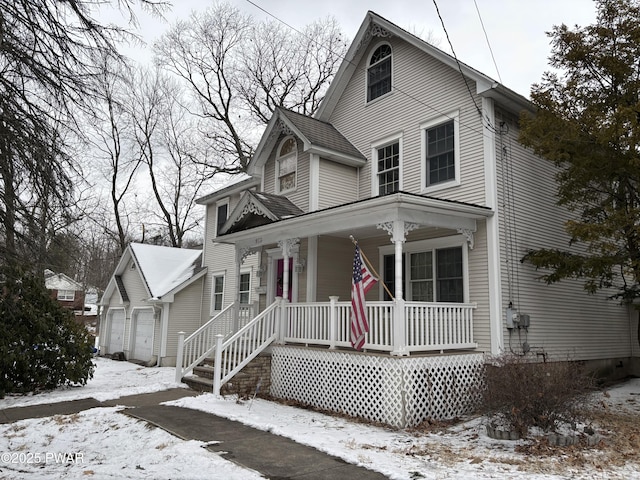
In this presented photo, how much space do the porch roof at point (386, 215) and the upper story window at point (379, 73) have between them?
4.18 metres

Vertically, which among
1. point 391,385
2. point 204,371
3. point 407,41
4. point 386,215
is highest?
point 407,41

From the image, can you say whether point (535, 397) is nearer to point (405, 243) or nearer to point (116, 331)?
point (405, 243)

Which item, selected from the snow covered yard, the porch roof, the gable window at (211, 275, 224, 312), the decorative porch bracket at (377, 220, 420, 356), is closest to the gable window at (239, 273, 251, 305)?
the gable window at (211, 275, 224, 312)

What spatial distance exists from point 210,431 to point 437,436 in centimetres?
352

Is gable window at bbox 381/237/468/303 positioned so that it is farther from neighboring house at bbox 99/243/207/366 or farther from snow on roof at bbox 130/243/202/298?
snow on roof at bbox 130/243/202/298

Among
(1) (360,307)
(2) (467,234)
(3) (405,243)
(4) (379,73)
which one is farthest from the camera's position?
(4) (379,73)

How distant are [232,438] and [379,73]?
10170 millimetres

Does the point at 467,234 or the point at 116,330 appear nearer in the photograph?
the point at 467,234

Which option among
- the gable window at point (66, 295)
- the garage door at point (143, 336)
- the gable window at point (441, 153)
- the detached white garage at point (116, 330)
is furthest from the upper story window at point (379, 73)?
the gable window at point (66, 295)

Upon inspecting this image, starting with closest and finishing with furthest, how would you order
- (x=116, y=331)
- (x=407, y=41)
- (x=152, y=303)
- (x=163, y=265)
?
(x=407, y=41)
(x=152, y=303)
(x=163, y=265)
(x=116, y=331)

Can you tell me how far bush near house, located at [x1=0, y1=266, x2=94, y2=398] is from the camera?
1152cm

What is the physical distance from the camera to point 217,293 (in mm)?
19859

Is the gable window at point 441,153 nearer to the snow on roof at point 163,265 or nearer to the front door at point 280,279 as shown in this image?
the front door at point 280,279

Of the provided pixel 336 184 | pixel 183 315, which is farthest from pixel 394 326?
pixel 183 315
